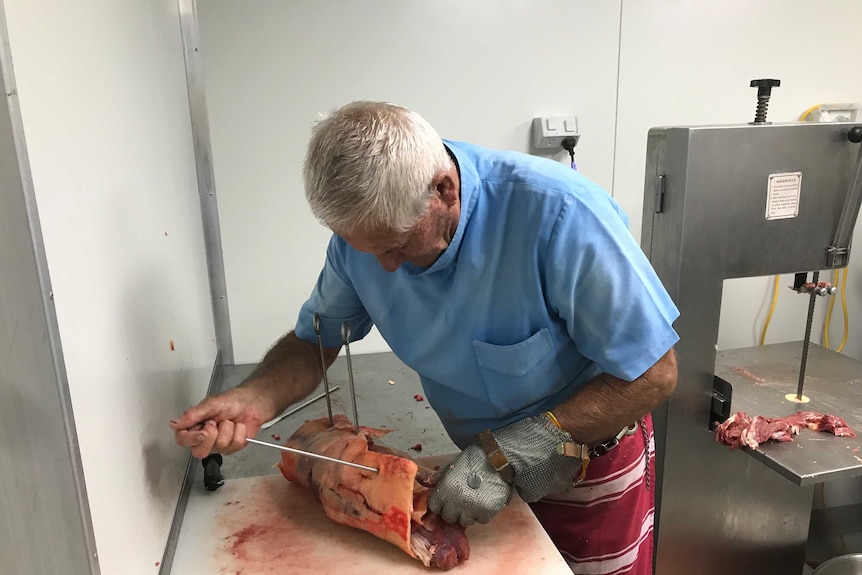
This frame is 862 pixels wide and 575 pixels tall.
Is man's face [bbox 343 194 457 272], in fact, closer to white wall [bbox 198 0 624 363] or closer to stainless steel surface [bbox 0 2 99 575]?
stainless steel surface [bbox 0 2 99 575]

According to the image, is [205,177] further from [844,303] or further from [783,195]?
[844,303]

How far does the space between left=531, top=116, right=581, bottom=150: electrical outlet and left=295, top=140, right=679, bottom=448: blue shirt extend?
2.86 ft

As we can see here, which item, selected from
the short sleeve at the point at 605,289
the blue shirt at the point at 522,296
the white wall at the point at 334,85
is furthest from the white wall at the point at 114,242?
the short sleeve at the point at 605,289

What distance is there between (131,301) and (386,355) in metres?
1.17

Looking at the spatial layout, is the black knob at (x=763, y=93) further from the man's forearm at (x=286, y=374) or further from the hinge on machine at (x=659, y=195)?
the man's forearm at (x=286, y=374)

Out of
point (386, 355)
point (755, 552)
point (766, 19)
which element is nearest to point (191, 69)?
point (386, 355)

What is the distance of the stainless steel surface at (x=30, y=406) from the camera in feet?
1.75

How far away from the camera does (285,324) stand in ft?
6.37

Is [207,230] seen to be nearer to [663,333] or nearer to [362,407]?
[362,407]

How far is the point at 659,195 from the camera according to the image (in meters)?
1.46

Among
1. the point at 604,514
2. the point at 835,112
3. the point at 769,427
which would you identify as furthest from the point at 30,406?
the point at 835,112

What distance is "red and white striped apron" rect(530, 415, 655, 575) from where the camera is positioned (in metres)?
1.23

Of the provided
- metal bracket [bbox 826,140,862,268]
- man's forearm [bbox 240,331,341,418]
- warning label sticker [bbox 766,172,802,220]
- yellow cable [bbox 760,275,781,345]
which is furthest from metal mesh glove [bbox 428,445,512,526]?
yellow cable [bbox 760,275,781,345]

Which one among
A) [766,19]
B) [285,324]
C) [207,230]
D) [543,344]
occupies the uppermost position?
[766,19]
